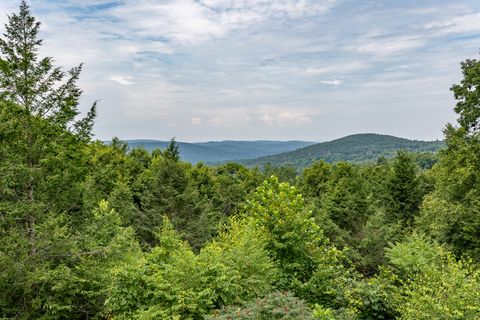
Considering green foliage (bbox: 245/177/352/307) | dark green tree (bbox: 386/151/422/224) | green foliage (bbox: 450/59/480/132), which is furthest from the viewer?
dark green tree (bbox: 386/151/422/224)

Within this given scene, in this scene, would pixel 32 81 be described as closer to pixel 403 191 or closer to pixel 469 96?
pixel 469 96

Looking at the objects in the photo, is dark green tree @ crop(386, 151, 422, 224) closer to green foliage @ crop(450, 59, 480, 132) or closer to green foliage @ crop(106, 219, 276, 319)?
green foliage @ crop(450, 59, 480, 132)

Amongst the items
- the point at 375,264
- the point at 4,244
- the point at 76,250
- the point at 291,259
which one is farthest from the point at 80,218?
the point at 375,264

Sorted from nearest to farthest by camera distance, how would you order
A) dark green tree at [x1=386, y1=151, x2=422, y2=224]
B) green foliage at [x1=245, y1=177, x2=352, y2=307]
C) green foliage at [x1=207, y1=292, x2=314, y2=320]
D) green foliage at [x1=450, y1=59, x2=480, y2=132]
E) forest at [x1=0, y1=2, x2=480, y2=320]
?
1. green foliage at [x1=207, y1=292, x2=314, y2=320]
2. forest at [x1=0, y1=2, x2=480, y2=320]
3. green foliage at [x1=245, y1=177, x2=352, y2=307]
4. green foliage at [x1=450, y1=59, x2=480, y2=132]
5. dark green tree at [x1=386, y1=151, x2=422, y2=224]

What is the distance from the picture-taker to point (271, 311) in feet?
24.6

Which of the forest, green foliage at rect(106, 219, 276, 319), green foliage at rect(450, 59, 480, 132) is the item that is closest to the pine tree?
the forest

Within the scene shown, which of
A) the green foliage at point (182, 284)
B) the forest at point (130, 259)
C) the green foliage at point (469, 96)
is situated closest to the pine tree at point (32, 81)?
the forest at point (130, 259)

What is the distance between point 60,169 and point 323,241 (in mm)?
9778

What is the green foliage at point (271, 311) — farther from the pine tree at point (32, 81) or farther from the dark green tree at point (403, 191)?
the dark green tree at point (403, 191)

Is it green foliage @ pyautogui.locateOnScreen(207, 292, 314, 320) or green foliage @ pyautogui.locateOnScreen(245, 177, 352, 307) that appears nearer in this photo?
green foliage @ pyautogui.locateOnScreen(207, 292, 314, 320)

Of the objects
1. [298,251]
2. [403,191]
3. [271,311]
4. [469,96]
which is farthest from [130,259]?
[403,191]

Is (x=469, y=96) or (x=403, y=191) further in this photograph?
(x=403, y=191)

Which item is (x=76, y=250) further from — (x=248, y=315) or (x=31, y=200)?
(x=248, y=315)

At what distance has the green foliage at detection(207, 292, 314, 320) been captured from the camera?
24.1 feet
